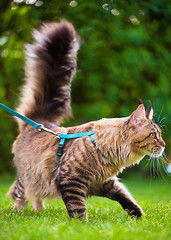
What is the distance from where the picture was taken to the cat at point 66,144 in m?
2.86

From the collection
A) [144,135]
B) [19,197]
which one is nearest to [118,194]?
[144,135]

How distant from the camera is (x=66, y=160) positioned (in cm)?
293

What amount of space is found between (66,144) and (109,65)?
580 centimetres

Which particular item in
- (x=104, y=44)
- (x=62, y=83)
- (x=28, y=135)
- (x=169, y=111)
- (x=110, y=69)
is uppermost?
(x=62, y=83)

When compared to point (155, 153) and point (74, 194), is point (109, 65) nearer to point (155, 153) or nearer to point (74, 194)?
point (155, 153)

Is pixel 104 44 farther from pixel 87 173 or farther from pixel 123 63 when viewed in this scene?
pixel 87 173

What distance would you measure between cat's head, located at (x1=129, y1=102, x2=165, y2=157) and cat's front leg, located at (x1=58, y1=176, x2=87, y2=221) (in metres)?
0.64

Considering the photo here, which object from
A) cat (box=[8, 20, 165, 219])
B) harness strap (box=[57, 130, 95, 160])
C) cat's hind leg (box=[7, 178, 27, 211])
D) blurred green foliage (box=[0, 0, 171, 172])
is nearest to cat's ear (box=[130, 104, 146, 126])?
cat (box=[8, 20, 165, 219])

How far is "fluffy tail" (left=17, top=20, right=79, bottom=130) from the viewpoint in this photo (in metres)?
3.88

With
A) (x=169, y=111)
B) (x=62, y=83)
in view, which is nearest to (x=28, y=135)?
(x=62, y=83)

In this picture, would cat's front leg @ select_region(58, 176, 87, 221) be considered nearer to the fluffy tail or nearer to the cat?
the cat

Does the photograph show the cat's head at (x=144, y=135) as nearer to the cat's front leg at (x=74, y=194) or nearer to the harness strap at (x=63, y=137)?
the harness strap at (x=63, y=137)

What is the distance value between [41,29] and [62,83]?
0.76 meters

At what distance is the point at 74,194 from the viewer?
2.79 m
